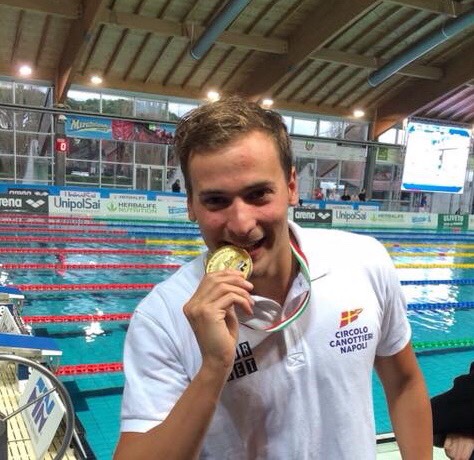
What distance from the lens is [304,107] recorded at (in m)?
20.9

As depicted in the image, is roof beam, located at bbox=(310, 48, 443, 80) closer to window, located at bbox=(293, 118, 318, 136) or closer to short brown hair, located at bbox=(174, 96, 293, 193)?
window, located at bbox=(293, 118, 318, 136)

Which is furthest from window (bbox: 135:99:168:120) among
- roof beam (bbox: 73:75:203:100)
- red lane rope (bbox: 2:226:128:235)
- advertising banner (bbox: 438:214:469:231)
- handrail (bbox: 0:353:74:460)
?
handrail (bbox: 0:353:74:460)

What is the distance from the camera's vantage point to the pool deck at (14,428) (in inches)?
89.1

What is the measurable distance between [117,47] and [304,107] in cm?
854

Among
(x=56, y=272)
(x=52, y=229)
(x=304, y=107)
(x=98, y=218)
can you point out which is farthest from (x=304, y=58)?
(x=56, y=272)

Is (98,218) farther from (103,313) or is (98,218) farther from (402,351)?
(402,351)

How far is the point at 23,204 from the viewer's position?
13375mm

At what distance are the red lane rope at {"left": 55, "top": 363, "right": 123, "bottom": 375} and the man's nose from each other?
356 centimetres

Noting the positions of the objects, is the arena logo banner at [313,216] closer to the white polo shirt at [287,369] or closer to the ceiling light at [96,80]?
the ceiling light at [96,80]

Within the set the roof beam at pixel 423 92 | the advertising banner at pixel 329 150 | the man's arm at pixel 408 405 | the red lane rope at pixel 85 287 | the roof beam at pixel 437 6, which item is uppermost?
the roof beam at pixel 437 6

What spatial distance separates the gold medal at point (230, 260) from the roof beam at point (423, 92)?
19.0 meters

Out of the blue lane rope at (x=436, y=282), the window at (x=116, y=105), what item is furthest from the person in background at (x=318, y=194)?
the blue lane rope at (x=436, y=282)

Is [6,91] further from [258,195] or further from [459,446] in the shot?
[459,446]

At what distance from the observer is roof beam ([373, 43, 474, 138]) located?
1739cm
